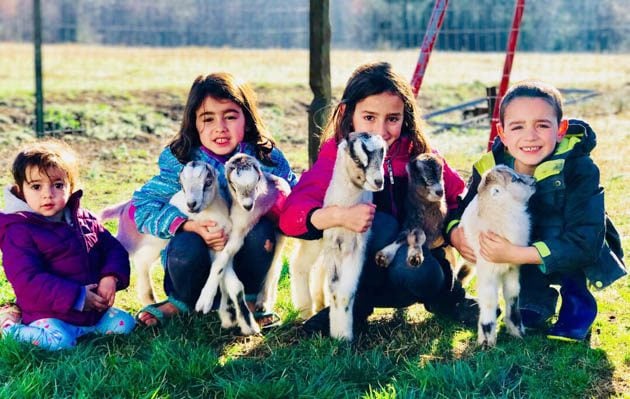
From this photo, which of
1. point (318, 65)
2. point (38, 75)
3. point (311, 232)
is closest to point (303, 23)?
point (38, 75)

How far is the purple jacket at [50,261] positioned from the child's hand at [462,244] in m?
1.62

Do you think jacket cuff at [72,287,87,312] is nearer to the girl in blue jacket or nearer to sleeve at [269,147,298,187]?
the girl in blue jacket

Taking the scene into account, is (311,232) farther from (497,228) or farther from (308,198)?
(497,228)

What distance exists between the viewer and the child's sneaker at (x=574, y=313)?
12.2 ft

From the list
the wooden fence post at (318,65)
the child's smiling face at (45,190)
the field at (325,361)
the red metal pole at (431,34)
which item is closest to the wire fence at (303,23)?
the red metal pole at (431,34)

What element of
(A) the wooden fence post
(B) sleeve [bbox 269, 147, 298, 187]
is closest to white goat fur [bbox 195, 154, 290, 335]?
(B) sleeve [bbox 269, 147, 298, 187]

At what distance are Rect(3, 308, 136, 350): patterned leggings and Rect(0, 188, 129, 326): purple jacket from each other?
0.12ft

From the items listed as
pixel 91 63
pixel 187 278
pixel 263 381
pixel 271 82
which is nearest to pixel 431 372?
pixel 263 381

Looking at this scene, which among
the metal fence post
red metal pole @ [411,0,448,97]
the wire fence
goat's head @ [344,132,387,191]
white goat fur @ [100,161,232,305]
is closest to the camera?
goat's head @ [344,132,387,191]

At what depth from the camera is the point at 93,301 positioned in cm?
382

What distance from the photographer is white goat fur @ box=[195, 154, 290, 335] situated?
12.1 ft

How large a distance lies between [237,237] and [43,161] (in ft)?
3.16

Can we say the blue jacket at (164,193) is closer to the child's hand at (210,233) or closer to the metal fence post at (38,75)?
the child's hand at (210,233)

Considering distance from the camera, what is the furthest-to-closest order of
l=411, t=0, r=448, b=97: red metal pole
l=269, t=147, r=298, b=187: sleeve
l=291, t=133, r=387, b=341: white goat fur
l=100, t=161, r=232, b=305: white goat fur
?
1. l=411, t=0, r=448, b=97: red metal pole
2. l=269, t=147, r=298, b=187: sleeve
3. l=100, t=161, r=232, b=305: white goat fur
4. l=291, t=133, r=387, b=341: white goat fur
